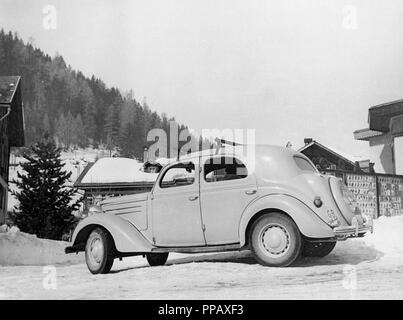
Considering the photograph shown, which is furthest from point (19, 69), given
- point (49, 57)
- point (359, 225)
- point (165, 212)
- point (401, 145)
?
point (401, 145)

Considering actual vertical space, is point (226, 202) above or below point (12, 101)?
below

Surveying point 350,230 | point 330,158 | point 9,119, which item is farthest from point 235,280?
point 9,119

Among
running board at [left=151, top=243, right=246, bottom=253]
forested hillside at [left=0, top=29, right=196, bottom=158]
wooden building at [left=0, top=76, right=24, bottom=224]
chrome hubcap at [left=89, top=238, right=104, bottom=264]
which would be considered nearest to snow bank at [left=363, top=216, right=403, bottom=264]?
running board at [left=151, top=243, right=246, bottom=253]

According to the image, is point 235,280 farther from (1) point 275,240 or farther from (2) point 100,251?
(2) point 100,251

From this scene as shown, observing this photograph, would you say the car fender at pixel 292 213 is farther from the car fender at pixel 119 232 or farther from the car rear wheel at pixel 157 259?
the car rear wheel at pixel 157 259

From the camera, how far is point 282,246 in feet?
14.7

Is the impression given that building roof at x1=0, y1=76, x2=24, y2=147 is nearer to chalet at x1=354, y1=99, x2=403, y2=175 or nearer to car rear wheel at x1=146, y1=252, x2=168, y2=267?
car rear wheel at x1=146, y1=252, x2=168, y2=267

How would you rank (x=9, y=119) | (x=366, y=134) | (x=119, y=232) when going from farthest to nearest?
(x=9, y=119) → (x=366, y=134) → (x=119, y=232)

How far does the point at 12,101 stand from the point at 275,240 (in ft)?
21.0

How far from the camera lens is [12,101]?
9023 millimetres

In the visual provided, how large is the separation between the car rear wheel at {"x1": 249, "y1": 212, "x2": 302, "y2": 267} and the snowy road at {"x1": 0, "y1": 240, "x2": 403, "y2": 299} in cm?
10

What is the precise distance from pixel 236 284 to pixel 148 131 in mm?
2583

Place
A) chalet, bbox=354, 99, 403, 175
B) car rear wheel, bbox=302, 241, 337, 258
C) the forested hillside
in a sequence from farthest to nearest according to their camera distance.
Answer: chalet, bbox=354, 99, 403, 175 → the forested hillside → car rear wheel, bbox=302, 241, 337, 258

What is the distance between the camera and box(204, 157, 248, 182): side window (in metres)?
5.04
